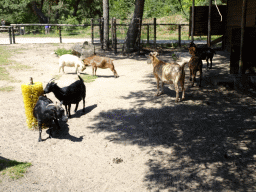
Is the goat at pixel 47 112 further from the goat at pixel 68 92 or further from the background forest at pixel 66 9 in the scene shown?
the background forest at pixel 66 9

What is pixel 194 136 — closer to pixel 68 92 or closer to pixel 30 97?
pixel 68 92

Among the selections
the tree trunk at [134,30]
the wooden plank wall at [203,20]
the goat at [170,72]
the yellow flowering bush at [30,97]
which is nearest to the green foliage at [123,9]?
the tree trunk at [134,30]

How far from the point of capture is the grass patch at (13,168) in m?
4.21

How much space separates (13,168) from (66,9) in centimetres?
3501

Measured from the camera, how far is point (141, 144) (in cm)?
513

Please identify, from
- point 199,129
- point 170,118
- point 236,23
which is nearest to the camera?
point 199,129

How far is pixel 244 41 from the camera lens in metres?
8.07

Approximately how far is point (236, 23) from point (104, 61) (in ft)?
26.3

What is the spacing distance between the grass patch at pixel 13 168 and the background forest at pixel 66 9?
30.0 meters

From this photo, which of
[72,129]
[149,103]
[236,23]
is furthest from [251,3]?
[72,129]

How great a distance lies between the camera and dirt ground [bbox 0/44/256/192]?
403 cm

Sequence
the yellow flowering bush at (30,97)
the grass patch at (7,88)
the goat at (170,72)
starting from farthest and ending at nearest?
1. the grass patch at (7,88)
2. the goat at (170,72)
3. the yellow flowering bush at (30,97)

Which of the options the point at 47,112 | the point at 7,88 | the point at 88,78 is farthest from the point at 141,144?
the point at 7,88

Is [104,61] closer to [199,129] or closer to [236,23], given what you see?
[199,129]
